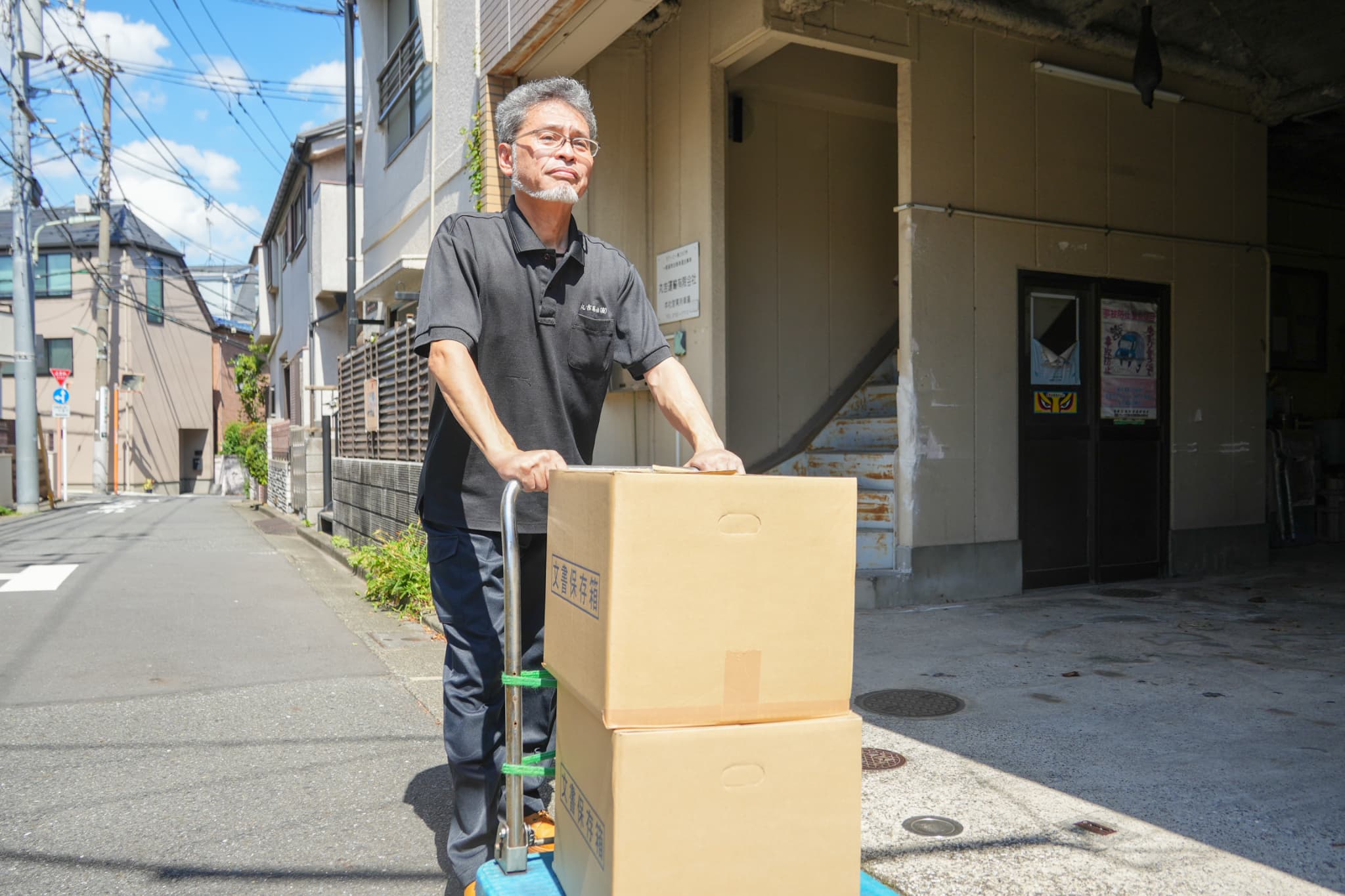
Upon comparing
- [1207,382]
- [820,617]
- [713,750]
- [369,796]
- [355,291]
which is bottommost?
[369,796]

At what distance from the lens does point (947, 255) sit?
666cm

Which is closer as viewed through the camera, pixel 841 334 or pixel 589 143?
pixel 589 143

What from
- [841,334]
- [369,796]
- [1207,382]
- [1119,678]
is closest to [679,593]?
[369,796]

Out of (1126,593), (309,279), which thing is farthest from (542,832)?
(309,279)

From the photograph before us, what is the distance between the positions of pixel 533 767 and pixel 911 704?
2.67 metres

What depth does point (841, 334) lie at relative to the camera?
823 cm

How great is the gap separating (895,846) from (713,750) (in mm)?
1492

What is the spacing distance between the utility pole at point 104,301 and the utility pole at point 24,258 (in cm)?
1048

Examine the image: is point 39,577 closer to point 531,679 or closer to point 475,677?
point 475,677

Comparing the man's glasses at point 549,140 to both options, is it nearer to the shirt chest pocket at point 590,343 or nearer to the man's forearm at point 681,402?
the shirt chest pocket at point 590,343

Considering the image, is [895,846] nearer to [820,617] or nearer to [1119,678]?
[820,617]

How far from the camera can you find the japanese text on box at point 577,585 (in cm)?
163

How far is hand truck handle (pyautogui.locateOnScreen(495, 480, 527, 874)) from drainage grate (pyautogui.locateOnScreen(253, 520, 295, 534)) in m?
13.7

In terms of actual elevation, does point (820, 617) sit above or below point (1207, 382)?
below
